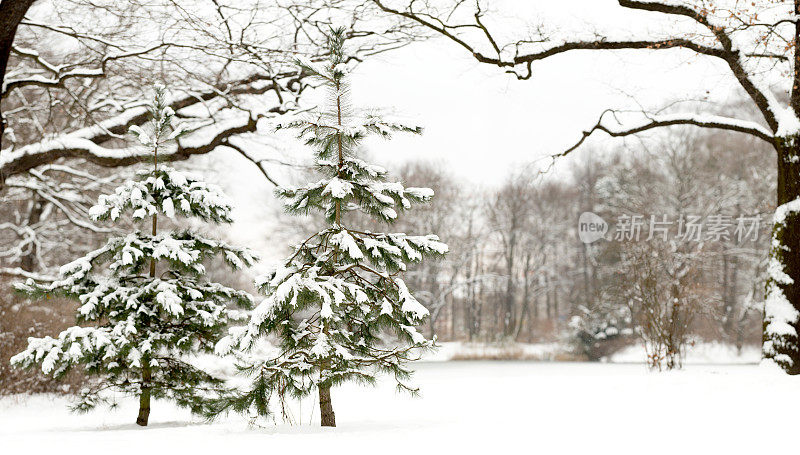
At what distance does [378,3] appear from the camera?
1091 cm

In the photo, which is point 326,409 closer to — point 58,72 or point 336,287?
point 336,287

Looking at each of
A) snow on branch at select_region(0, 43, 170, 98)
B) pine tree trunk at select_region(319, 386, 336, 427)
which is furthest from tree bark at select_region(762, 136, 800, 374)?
snow on branch at select_region(0, 43, 170, 98)

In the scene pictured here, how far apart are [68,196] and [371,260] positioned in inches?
433

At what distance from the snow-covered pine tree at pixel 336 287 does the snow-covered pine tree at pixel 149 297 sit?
1634mm

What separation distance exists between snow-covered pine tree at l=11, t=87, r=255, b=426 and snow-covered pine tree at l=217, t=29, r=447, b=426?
1.63 metres

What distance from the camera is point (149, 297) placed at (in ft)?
25.1

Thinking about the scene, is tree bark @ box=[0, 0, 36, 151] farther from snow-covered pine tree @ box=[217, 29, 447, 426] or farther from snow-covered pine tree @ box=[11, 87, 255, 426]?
snow-covered pine tree @ box=[217, 29, 447, 426]

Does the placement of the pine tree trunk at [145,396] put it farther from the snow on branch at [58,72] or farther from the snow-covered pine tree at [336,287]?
the snow on branch at [58,72]

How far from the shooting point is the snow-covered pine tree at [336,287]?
5859 mm

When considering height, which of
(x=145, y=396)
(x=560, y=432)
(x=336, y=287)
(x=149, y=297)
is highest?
(x=336, y=287)

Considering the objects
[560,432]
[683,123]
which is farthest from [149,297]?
Result: [683,123]

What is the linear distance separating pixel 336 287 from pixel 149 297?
9.70 feet

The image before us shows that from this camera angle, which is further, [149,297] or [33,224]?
[33,224]

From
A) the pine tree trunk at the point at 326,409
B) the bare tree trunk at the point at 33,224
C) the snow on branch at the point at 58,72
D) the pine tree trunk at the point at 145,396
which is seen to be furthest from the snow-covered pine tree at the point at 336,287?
the bare tree trunk at the point at 33,224
